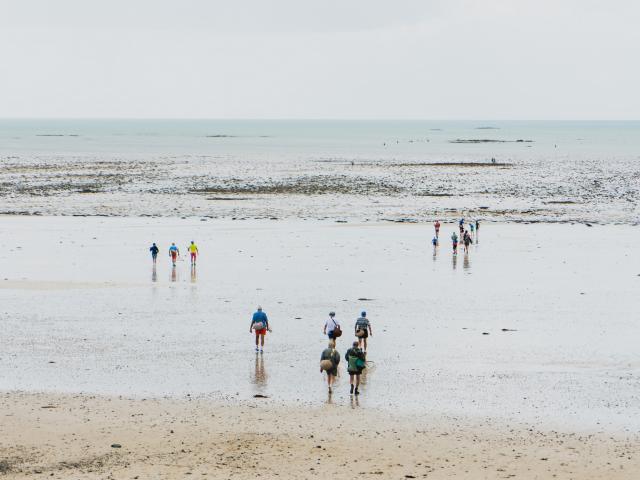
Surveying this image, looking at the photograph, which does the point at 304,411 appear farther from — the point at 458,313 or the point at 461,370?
the point at 458,313

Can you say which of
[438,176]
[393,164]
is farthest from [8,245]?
[393,164]

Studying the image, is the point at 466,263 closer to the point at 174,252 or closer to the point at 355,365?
the point at 174,252

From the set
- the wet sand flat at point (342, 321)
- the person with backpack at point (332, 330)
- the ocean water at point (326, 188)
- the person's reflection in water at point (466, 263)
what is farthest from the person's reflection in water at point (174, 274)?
the ocean water at point (326, 188)

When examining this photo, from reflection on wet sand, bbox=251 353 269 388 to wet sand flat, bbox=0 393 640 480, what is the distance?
168cm

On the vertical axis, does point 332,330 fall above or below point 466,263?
above

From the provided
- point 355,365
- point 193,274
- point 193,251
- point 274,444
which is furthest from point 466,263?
point 274,444

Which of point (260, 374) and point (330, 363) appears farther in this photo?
point (260, 374)

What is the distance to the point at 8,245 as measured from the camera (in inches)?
1811

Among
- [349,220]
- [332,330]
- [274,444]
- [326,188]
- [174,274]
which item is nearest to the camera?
[274,444]

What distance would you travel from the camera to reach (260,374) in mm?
22156

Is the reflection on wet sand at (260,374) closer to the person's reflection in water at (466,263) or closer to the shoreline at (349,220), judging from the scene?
the person's reflection in water at (466,263)

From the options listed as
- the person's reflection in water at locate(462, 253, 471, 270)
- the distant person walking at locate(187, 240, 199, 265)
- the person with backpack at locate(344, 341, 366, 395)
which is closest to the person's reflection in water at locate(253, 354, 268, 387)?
the person with backpack at locate(344, 341, 366, 395)

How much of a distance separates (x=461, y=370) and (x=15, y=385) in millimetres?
9991

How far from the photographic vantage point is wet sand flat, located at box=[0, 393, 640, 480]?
1587cm
